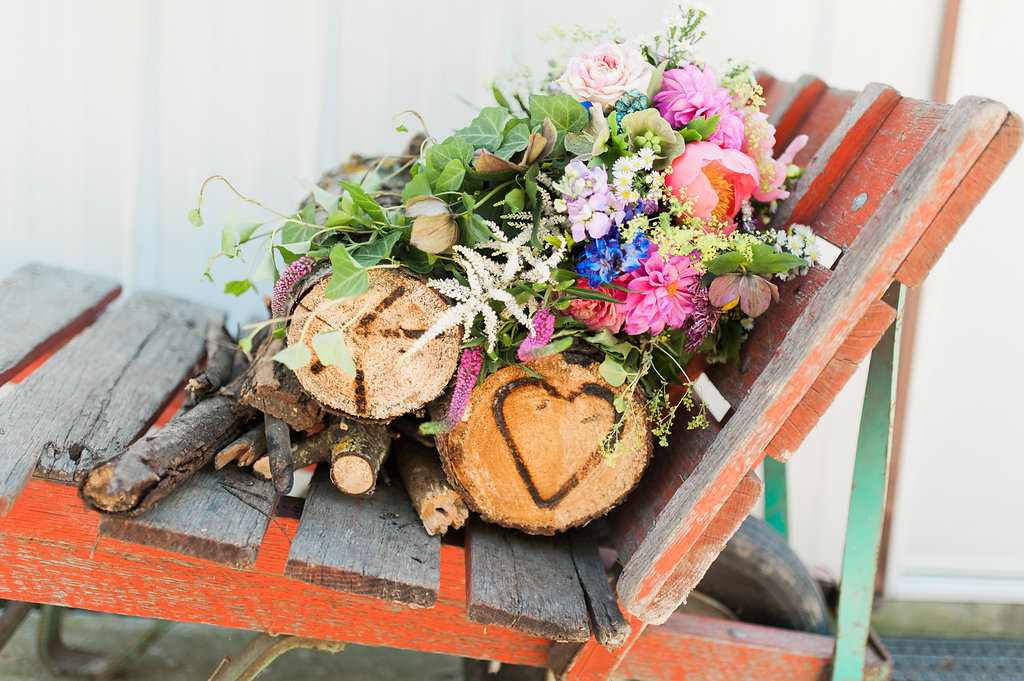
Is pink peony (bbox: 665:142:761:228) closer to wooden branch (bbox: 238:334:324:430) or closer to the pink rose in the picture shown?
the pink rose

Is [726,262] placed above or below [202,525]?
above

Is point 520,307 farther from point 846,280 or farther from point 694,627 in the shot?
point 694,627

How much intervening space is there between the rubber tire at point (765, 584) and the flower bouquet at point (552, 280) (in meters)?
0.56

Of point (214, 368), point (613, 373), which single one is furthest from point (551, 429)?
point (214, 368)

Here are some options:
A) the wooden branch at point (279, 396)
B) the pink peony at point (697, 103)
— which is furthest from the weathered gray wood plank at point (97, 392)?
the pink peony at point (697, 103)

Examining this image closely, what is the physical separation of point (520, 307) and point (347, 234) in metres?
0.32

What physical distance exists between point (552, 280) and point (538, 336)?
0.09 m

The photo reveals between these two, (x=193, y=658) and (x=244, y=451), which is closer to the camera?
(x=244, y=451)

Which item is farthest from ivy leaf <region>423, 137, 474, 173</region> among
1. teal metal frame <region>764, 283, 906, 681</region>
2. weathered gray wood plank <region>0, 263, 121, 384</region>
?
weathered gray wood plank <region>0, 263, 121, 384</region>

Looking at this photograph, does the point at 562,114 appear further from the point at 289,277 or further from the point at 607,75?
the point at 289,277

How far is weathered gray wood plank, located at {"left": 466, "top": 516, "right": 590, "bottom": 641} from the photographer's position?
1055 millimetres

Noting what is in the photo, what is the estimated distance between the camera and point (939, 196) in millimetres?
949

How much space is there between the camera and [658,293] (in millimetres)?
1123

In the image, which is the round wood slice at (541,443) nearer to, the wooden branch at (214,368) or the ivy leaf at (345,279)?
the ivy leaf at (345,279)
